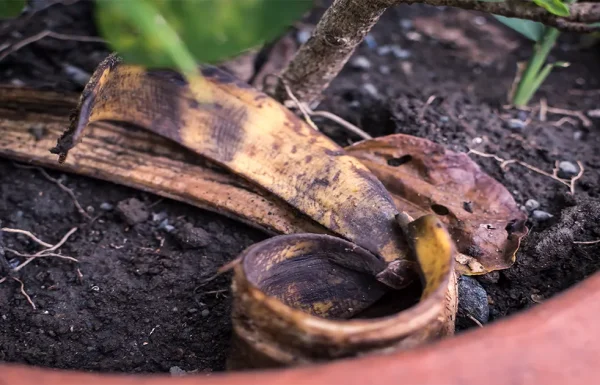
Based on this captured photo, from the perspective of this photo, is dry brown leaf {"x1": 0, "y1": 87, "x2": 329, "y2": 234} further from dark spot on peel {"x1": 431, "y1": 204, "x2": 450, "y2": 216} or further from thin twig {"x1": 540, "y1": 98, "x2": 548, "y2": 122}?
thin twig {"x1": 540, "y1": 98, "x2": 548, "y2": 122}

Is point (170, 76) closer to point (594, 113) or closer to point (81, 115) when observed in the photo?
point (81, 115)

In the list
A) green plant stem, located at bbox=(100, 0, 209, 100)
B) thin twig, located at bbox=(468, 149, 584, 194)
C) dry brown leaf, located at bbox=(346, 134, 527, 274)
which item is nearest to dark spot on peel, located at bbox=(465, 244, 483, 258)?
dry brown leaf, located at bbox=(346, 134, 527, 274)

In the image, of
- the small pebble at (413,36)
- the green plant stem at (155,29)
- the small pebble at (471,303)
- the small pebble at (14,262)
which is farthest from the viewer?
the small pebble at (413,36)

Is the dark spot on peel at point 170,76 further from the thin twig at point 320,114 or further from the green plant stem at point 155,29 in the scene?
the green plant stem at point 155,29

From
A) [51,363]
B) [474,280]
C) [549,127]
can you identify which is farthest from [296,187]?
[549,127]

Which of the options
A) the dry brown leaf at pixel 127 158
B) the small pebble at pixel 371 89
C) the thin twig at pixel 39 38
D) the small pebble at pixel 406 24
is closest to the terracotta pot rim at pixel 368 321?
the dry brown leaf at pixel 127 158

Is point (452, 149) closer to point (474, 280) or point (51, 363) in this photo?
point (474, 280)
